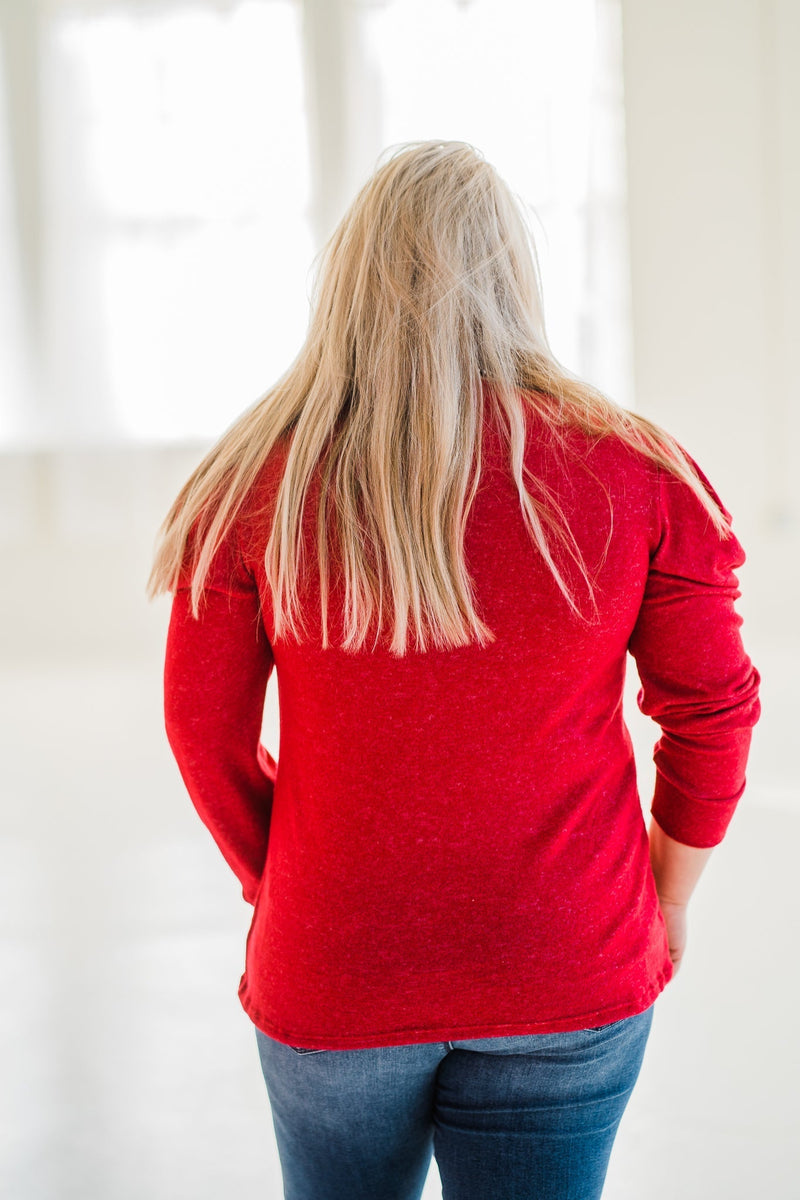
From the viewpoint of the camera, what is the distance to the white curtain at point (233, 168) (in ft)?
12.0

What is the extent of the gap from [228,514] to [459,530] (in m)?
0.18

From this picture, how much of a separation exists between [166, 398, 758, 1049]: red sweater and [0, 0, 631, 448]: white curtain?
310 cm

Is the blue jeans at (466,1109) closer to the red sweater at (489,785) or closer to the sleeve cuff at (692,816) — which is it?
the red sweater at (489,785)

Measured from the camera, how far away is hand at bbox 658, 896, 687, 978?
38.4 inches

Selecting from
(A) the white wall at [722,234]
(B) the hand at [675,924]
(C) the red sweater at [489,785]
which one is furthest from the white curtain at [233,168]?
(C) the red sweater at [489,785]

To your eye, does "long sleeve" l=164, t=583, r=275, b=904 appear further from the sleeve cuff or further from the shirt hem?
the sleeve cuff

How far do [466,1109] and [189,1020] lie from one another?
45.9 inches

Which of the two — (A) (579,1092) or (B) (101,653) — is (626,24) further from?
(A) (579,1092)

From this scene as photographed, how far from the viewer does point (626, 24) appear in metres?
3.63

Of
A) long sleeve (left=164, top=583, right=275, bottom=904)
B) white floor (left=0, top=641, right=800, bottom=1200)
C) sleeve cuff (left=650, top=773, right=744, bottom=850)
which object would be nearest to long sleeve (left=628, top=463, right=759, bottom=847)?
sleeve cuff (left=650, top=773, right=744, bottom=850)

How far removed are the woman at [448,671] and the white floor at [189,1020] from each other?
0.75m

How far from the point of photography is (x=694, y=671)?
83 centimetres

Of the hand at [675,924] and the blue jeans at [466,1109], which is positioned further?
the hand at [675,924]

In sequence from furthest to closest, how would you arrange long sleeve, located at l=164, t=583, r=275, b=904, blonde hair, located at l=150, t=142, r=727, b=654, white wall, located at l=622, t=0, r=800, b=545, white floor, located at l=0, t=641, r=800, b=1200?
white wall, located at l=622, t=0, r=800, b=545, white floor, located at l=0, t=641, r=800, b=1200, long sleeve, located at l=164, t=583, r=275, b=904, blonde hair, located at l=150, t=142, r=727, b=654
